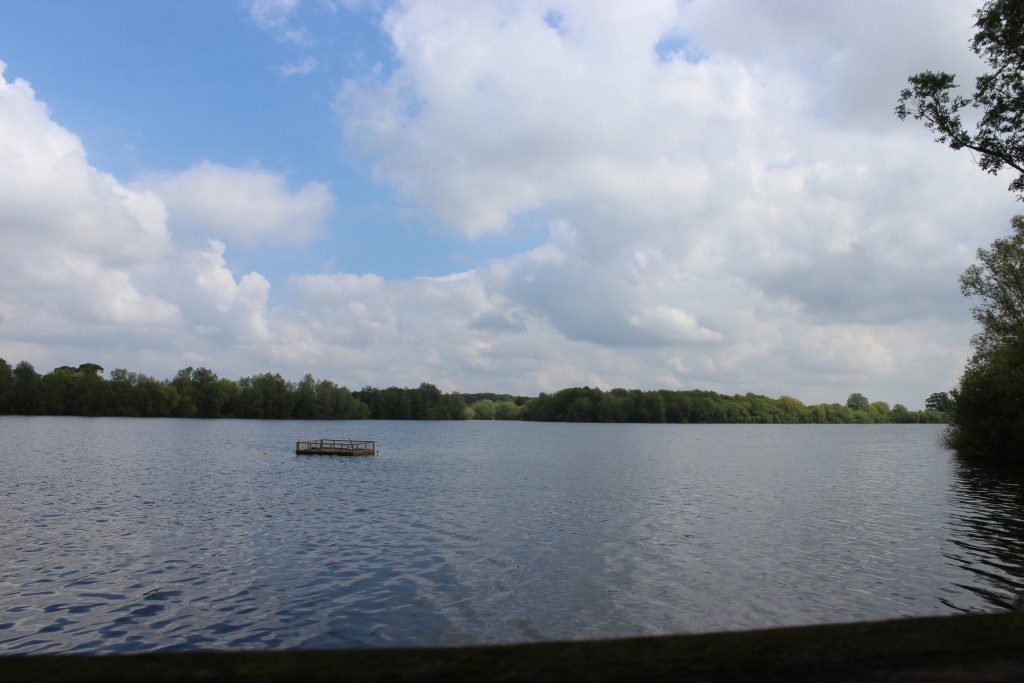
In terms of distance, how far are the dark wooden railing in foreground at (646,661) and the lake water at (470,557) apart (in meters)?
10.9

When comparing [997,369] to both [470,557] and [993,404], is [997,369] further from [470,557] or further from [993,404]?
[470,557]

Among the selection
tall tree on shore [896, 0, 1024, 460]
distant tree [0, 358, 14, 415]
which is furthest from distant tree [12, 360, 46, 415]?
tall tree on shore [896, 0, 1024, 460]

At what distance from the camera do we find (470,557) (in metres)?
22.5

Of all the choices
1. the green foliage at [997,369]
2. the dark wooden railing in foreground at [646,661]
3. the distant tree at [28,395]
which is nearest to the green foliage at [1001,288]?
the green foliage at [997,369]

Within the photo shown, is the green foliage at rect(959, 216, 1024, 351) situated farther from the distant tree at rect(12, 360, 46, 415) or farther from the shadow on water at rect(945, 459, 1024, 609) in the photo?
the distant tree at rect(12, 360, 46, 415)

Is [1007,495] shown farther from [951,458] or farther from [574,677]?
[574,677]

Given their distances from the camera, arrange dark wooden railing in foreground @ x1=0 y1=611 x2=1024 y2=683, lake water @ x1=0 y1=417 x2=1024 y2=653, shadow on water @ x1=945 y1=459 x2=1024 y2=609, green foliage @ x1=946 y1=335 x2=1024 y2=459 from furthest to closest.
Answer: green foliage @ x1=946 y1=335 x2=1024 y2=459 < shadow on water @ x1=945 y1=459 x2=1024 y2=609 < lake water @ x1=0 y1=417 x2=1024 y2=653 < dark wooden railing in foreground @ x1=0 y1=611 x2=1024 y2=683

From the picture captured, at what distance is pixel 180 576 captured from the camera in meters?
20.0

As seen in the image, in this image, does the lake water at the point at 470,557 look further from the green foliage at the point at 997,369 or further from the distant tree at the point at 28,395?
the distant tree at the point at 28,395

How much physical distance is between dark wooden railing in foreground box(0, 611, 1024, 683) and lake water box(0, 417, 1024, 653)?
1087cm

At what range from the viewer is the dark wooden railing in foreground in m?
3.73

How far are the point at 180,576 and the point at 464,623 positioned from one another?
33.8ft

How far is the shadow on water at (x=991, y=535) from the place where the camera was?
18.5 metres

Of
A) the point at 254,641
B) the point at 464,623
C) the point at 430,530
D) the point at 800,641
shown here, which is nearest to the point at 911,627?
the point at 800,641
